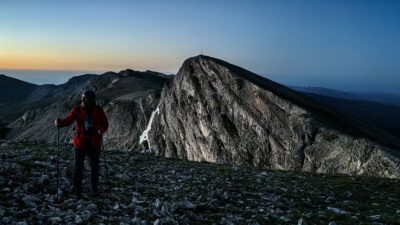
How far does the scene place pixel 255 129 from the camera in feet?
206

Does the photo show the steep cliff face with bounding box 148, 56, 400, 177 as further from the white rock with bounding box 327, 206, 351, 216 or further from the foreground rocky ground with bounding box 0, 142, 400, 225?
the white rock with bounding box 327, 206, 351, 216

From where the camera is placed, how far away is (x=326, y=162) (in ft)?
161

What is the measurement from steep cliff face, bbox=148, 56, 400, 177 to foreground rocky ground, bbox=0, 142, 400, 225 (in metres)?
19.7

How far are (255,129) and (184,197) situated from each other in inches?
1766

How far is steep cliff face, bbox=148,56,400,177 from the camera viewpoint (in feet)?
156

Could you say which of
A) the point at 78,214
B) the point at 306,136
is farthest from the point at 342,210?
the point at 306,136

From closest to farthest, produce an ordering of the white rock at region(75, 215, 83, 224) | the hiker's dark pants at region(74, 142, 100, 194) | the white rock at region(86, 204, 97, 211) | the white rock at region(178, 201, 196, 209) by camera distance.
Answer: the white rock at region(75, 215, 83, 224) → the white rock at region(86, 204, 97, 211) → the white rock at region(178, 201, 196, 209) → the hiker's dark pants at region(74, 142, 100, 194)

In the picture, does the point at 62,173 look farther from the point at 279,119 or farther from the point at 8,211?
the point at 279,119

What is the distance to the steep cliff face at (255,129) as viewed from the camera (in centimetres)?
4747

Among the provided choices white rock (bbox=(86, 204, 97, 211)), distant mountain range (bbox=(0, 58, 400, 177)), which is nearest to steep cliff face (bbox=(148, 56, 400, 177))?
distant mountain range (bbox=(0, 58, 400, 177))

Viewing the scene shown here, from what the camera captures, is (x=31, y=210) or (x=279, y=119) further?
(x=279, y=119)

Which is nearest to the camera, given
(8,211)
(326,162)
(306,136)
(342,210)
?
(8,211)

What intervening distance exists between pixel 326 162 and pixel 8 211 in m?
39.7

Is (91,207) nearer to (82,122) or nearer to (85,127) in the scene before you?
(85,127)
